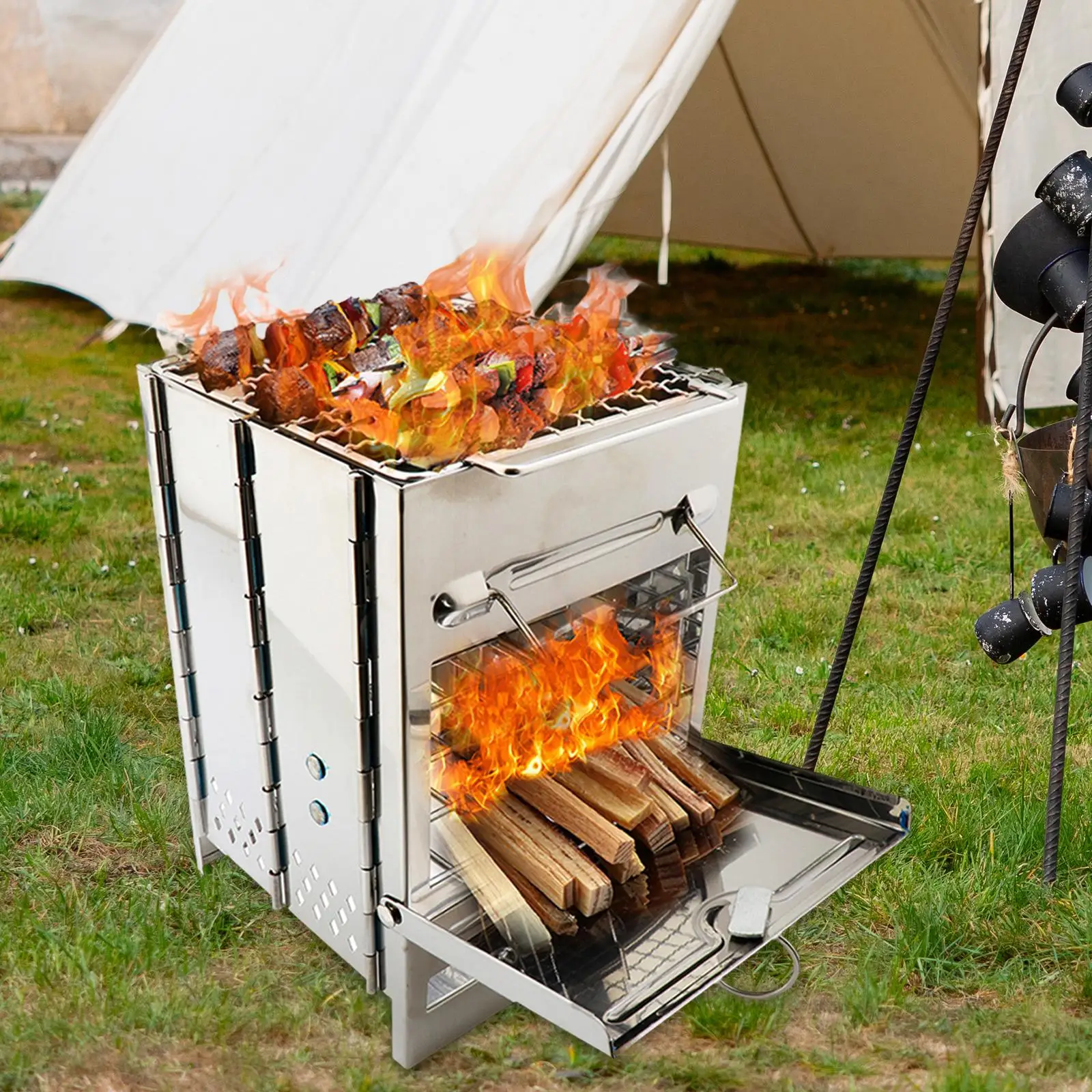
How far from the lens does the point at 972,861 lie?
6.88 ft

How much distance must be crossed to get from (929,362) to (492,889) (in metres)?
1.12

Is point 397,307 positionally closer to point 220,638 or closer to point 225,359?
point 225,359

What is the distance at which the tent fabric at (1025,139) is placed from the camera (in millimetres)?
3711

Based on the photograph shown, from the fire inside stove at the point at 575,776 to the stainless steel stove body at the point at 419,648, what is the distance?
15 mm

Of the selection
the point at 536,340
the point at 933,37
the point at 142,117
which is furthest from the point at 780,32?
the point at 536,340

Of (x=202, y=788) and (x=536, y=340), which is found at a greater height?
(x=536, y=340)

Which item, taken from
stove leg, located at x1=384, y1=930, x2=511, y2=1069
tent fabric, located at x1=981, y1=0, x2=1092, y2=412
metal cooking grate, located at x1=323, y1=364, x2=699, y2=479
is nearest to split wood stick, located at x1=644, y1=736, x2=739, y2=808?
stove leg, located at x1=384, y1=930, x2=511, y2=1069

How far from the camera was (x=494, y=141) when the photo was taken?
3.59 m

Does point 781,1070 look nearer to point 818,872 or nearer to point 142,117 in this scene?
point 818,872

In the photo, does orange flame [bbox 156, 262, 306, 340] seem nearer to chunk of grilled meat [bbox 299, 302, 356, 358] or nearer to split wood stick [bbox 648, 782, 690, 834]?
chunk of grilled meat [bbox 299, 302, 356, 358]

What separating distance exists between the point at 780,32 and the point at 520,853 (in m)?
4.65

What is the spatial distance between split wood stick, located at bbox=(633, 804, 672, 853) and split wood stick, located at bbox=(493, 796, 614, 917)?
0.10m

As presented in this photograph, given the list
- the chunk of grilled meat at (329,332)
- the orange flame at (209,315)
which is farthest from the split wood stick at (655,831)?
the orange flame at (209,315)

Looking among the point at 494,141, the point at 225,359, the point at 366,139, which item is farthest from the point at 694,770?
the point at 366,139
